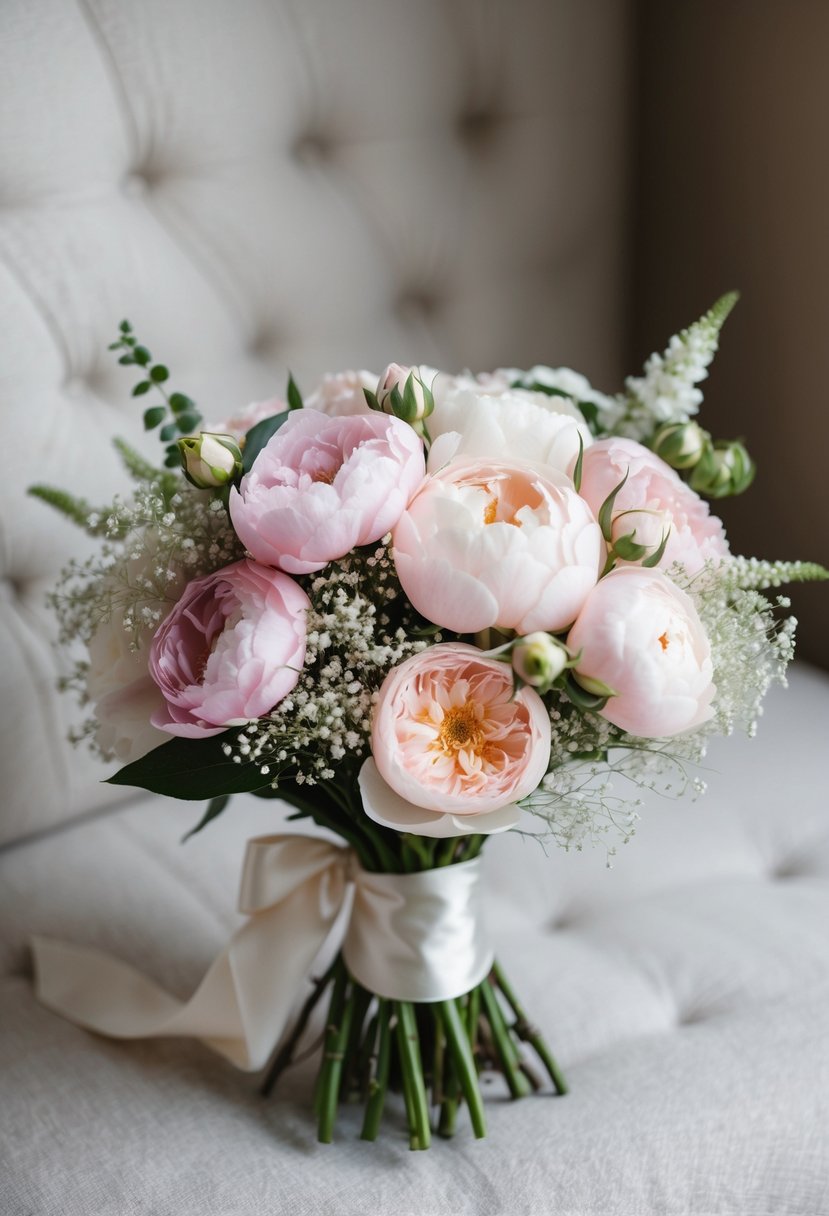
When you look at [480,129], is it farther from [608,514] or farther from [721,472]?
[608,514]

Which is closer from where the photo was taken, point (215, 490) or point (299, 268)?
point (215, 490)

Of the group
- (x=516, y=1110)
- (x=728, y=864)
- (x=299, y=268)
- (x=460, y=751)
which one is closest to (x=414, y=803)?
(x=460, y=751)

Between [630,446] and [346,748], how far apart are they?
0.22 meters

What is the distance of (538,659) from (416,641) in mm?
102

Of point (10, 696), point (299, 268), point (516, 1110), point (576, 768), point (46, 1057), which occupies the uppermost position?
point (299, 268)

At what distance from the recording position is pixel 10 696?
94 cm

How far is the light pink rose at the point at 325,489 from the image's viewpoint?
51 centimetres

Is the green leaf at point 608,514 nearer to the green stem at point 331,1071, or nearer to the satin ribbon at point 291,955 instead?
the satin ribbon at point 291,955

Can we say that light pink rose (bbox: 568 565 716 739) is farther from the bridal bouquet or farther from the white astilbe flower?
the white astilbe flower

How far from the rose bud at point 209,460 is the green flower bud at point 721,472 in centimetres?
30

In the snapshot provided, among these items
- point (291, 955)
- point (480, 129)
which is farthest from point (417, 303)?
point (291, 955)

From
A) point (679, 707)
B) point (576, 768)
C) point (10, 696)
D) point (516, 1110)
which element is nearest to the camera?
point (679, 707)

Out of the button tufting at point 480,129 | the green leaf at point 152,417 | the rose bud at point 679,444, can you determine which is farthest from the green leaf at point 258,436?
the button tufting at point 480,129

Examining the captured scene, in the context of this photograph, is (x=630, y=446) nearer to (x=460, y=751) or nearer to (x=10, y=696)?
(x=460, y=751)
